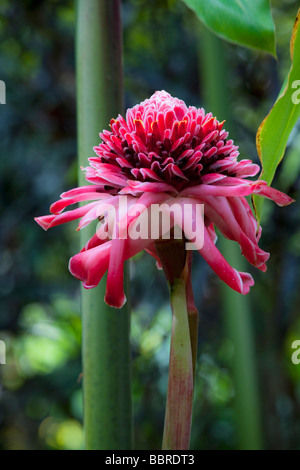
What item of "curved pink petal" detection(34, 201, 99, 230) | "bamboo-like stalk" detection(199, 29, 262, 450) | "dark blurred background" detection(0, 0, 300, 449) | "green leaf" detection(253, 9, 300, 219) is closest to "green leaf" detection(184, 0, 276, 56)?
"green leaf" detection(253, 9, 300, 219)

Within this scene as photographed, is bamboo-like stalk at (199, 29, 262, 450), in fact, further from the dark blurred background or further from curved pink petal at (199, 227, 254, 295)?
curved pink petal at (199, 227, 254, 295)

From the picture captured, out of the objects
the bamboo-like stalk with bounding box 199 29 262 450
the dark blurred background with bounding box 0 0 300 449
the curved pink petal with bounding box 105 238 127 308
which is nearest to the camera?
the curved pink petal with bounding box 105 238 127 308

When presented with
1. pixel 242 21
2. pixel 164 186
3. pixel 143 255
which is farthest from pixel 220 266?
pixel 143 255

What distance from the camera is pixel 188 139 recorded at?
29 centimetres

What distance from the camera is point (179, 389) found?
27cm

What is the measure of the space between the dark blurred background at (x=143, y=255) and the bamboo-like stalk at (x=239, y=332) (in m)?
0.31

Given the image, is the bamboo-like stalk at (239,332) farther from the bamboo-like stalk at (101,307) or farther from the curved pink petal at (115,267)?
the curved pink petal at (115,267)

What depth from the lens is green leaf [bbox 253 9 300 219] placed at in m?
0.30


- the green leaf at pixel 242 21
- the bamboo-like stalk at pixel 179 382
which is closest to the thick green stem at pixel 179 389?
the bamboo-like stalk at pixel 179 382

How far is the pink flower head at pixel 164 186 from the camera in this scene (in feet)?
0.88

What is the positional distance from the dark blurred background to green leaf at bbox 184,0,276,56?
2.45 ft

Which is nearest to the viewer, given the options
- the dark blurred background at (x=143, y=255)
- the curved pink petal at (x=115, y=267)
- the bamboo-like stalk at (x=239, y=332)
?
the curved pink petal at (x=115, y=267)

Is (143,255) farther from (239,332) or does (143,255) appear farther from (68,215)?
(68,215)
